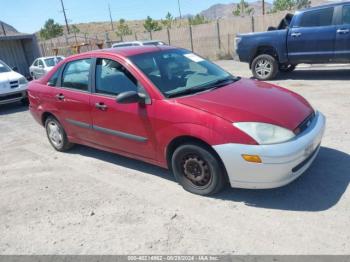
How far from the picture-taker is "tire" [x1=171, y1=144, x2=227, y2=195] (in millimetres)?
3795

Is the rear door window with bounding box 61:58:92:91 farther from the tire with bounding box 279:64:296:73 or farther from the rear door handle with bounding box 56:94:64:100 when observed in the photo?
the tire with bounding box 279:64:296:73

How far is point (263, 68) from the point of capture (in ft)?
35.4

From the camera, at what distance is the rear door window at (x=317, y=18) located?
9.53 metres

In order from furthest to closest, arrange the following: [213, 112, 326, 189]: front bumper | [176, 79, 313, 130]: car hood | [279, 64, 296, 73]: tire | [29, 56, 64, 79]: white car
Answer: [29, 56, 64, 79]: white car < [279, 64, 296, 73]: tire < [176, 79, 313, 130]: car hood < [213, 112, 326, 189]: front bumper

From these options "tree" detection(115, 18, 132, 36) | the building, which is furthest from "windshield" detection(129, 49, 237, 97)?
"tree" detection(115, 18, 132, 36)

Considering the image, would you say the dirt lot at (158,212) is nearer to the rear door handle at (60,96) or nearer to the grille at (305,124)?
the grille at (305,124)

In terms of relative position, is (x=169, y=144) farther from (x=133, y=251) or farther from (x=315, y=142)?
(x=315, y=142)

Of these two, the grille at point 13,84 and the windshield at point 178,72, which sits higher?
the windshield at point 178,72

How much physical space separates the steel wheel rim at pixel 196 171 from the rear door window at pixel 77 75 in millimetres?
1889

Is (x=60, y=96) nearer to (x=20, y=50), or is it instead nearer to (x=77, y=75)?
(x=77, y=75)

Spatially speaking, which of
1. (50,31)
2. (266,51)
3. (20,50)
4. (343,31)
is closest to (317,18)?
(343,31)

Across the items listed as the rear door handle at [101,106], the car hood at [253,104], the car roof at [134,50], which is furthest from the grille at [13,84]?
the car hood at [253,104]

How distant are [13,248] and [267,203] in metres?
2.50

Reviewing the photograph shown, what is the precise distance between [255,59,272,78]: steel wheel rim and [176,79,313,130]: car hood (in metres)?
6.40
